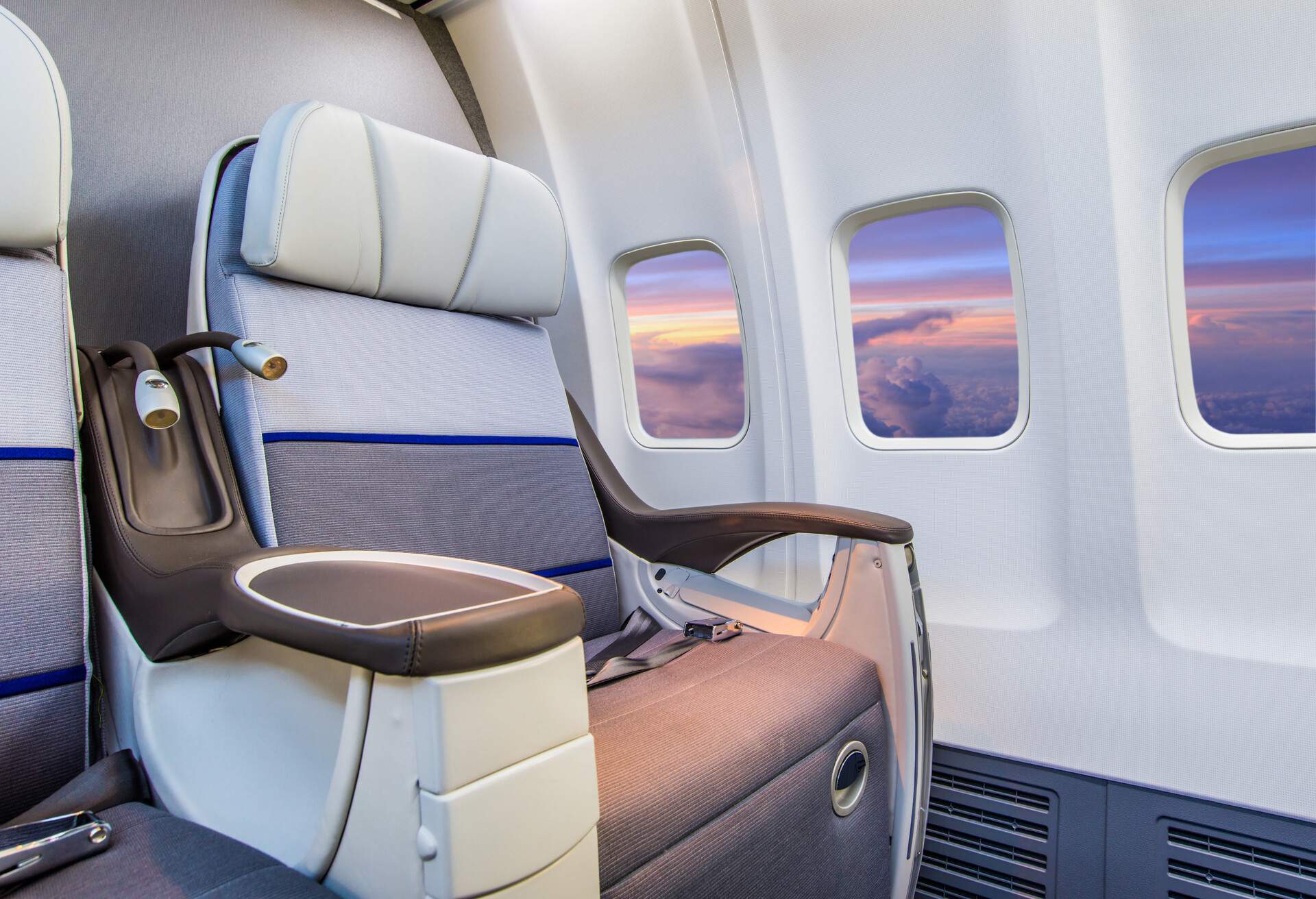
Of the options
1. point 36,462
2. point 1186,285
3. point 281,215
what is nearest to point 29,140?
point 281,215

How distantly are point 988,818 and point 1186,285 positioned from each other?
128 centimetres

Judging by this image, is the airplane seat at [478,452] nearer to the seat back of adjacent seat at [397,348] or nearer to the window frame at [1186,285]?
the seat back of adjacent seat at [397,348]

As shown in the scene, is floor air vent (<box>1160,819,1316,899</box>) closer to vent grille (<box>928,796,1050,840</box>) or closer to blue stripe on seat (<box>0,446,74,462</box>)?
vent grille (<box>928,796,1050,840</box>)

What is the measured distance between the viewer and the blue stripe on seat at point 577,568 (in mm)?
1758

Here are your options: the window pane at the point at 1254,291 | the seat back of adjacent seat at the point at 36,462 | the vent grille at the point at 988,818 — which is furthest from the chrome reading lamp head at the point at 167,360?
the window pane at the point at 1254,291

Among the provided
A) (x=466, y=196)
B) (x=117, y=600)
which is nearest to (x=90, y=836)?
(x=117, y=600)

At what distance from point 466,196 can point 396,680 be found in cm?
125

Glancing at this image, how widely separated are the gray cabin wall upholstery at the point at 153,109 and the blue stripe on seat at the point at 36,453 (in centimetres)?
59

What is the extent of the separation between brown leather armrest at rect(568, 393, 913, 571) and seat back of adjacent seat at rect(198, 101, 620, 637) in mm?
67

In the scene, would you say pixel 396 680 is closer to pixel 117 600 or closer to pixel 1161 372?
pixel 117 600

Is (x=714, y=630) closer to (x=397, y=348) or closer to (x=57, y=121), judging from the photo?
(x=397, y=348)

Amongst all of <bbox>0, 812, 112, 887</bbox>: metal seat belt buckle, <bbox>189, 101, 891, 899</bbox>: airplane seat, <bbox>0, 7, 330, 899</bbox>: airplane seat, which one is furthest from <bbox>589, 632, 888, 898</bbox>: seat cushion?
<bbox>0, 812, 112, 887</bbox>: metal seat belt buckle

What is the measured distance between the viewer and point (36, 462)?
3.84 ft

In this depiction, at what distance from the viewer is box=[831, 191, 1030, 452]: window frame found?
6.58 ft
